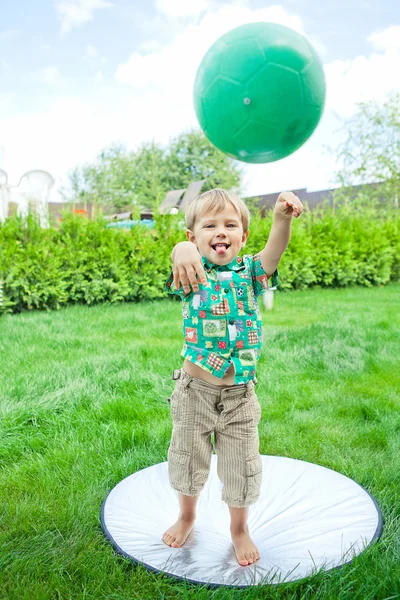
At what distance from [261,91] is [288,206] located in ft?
1.46

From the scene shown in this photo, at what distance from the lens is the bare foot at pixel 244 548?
186cm

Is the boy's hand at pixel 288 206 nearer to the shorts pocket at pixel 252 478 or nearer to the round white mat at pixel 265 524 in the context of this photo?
the shorts pocket at pixel 252 478

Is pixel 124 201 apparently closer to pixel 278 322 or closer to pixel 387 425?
pixel 278 322

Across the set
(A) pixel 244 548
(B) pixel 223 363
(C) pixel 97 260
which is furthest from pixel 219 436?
(C) pixel 97 260

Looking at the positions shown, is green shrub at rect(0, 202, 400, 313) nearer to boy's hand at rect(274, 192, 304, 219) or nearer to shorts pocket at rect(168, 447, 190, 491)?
shorts pocket at rect(168, 447, 190, 491)

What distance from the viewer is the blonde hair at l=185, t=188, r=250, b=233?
1876mm

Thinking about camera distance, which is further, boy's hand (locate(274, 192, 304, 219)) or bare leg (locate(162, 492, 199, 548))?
bare leg (locate(162, 492, 199, 548))

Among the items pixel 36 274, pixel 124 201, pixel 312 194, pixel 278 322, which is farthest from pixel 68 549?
pixel 124 201

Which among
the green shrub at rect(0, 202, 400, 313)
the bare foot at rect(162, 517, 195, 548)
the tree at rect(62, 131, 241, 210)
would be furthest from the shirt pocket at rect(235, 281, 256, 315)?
the tree at rect(62, 131, 241, 210)

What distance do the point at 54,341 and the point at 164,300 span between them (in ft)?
10.5

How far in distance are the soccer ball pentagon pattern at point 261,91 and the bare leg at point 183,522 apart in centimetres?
135

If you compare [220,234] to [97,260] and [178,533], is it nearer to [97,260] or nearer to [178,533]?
[178,533]

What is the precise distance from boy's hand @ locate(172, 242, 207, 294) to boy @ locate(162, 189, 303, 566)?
10 cm

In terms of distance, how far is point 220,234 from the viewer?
1.87 metres
